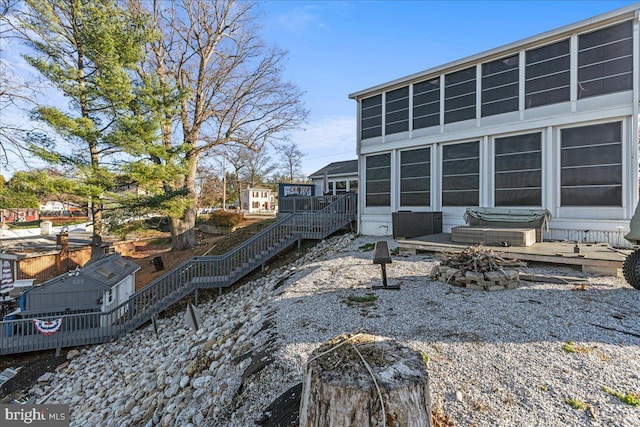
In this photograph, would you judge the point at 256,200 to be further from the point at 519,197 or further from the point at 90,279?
the point at 519,197

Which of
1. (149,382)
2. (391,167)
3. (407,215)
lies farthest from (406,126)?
(149,382)

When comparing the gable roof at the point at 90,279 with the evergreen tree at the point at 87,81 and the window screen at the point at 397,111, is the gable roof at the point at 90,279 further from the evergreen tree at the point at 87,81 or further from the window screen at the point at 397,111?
the window screen at the point at 397,111

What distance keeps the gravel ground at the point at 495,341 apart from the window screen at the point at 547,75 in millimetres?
5520

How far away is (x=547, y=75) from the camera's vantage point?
8391 mm

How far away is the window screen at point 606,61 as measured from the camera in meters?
7.31

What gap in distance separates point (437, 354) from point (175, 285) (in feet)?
28.0

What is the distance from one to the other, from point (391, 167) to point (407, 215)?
2593 millimetres

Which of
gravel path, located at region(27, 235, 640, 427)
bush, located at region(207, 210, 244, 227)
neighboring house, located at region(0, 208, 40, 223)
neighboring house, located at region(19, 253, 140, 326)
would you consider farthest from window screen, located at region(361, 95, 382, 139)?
bush, located at region(207, 210, 244, 227)

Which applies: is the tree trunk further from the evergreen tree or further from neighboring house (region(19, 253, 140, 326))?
neighboring house (region(19, 253, 140, 326))

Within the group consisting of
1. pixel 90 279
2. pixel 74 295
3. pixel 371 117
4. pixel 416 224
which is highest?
pixel 371 117

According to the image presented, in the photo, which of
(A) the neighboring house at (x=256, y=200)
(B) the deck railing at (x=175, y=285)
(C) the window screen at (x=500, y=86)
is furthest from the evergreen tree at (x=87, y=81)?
(A) the neighboring house at (x=256, y=200)

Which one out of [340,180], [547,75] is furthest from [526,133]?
[340,180]

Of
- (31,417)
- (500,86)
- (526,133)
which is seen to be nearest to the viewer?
(31,417)

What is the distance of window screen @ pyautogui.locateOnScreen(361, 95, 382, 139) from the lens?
1201 centimetres
